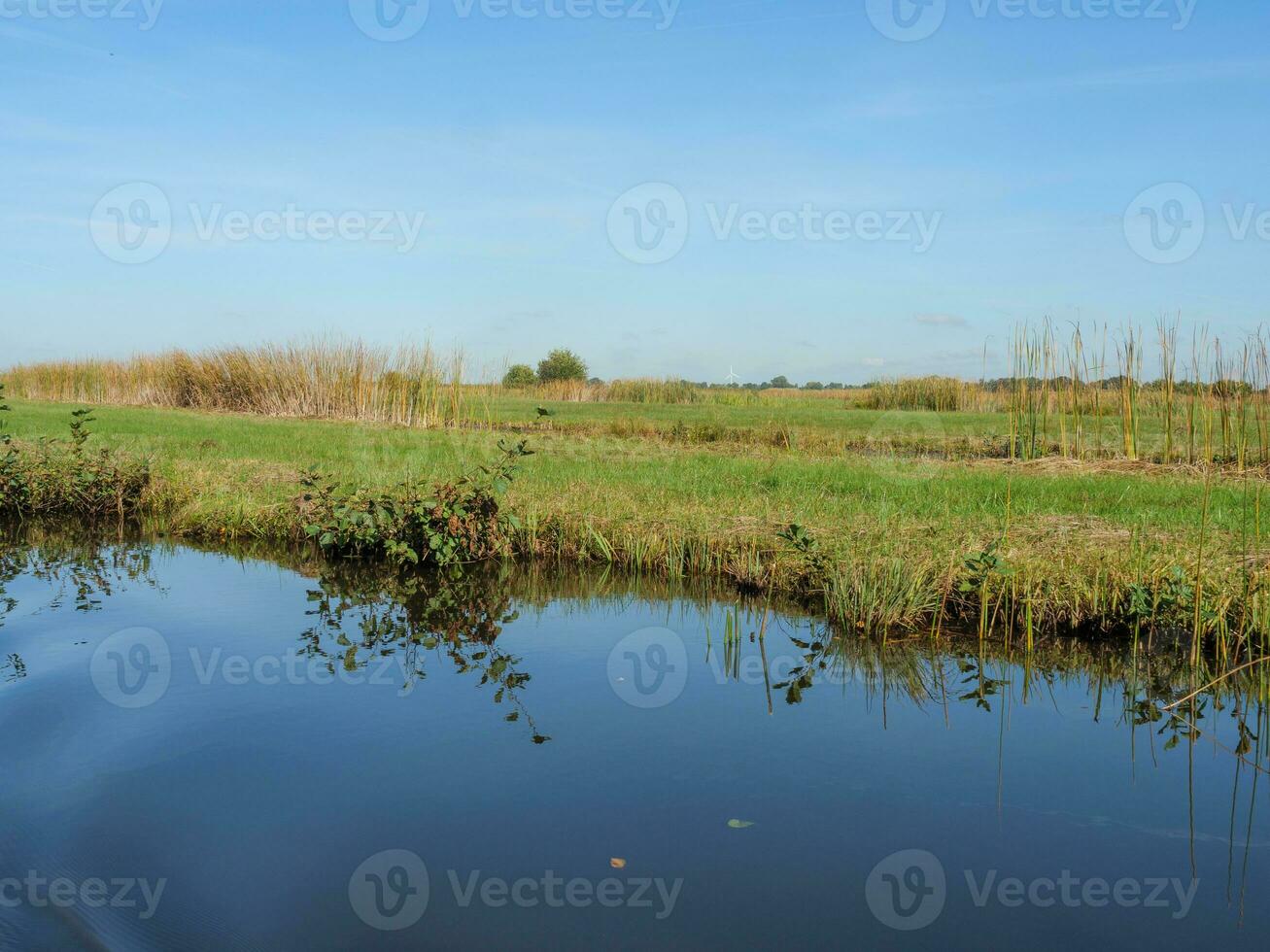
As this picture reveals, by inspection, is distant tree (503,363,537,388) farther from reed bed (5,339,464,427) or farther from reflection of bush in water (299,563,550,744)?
reflection of bush in water (299,563,550,744)

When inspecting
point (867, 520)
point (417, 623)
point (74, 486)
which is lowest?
point (417, 623)

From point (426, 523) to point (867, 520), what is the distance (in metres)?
4.15

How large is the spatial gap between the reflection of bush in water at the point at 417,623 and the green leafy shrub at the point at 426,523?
0.88 feet

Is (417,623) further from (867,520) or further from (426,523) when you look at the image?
(867,520)

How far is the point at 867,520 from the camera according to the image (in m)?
8.99

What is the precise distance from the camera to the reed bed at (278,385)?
904 inches

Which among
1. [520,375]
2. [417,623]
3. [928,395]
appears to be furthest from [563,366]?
[417,623]

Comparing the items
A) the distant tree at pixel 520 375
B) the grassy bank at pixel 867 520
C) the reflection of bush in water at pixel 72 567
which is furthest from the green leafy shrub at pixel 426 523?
the distant tree at pixel 520 375

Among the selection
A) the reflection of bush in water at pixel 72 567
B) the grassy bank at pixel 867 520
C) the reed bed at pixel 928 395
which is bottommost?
the reflection of bush in water at pixel 72 567

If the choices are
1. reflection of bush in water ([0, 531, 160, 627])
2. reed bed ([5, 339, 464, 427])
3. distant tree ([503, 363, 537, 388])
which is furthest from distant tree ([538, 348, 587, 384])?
reflection of bush in water ([0, 531, 160, 627])

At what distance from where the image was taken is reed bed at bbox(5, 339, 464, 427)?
75.3ft

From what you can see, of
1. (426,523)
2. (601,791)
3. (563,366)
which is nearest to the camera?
(601,791)

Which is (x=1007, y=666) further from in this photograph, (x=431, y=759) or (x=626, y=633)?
(x=431, y=759)

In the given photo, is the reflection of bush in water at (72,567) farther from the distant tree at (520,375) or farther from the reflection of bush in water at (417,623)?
the distant tree at (520,375)
